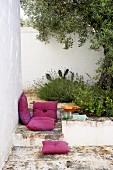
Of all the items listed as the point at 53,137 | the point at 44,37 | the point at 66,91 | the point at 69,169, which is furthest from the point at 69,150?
the point at 44,37

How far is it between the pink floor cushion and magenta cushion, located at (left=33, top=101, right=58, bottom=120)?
4.20ft

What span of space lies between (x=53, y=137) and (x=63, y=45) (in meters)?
5.39

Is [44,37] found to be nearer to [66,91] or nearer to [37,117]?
[66,91]

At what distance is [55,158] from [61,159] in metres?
0.11

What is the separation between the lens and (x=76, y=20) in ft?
25.3

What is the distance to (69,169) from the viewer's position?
14.7ft

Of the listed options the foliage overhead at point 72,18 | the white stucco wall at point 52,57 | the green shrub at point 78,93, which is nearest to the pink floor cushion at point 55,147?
the green shrub at point 78,93

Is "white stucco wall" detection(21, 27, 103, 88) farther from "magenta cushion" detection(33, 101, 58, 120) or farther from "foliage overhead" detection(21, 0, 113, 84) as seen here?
"magenta cushion" detection(33, 101, 58, 120)

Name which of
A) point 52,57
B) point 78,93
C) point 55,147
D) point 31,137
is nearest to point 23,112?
point 31,137

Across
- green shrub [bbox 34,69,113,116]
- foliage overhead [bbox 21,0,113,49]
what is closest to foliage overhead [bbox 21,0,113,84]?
foliage overhead [bbox 21,0,113,49]

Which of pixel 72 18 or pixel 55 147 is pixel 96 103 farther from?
pixel 72 18

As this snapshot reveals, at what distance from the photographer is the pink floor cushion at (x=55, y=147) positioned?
16.7 ft

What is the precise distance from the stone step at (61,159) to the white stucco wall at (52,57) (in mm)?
5223

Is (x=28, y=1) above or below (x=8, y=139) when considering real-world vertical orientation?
above
